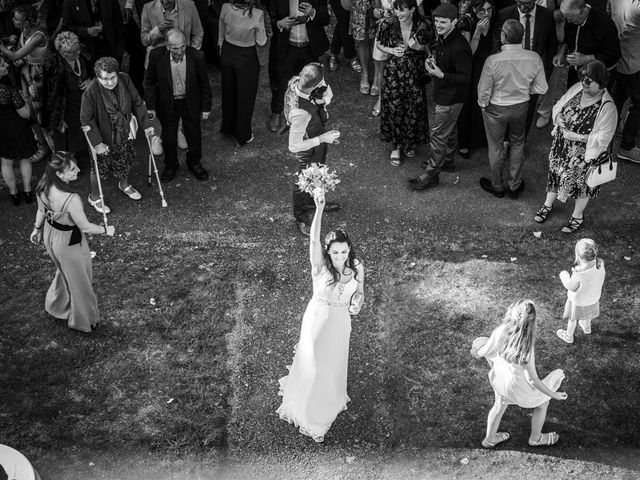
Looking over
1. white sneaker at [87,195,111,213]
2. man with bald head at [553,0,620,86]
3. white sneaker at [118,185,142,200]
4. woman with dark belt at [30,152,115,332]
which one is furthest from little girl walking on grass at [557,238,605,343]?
white sneaker at [87,195,111,213]

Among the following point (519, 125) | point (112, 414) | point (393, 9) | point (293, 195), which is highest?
point (393, 9)

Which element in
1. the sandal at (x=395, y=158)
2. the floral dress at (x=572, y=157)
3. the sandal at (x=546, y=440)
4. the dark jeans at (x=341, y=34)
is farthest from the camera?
the dark jeans at (x=341, y=34)

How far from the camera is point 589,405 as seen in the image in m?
6.88

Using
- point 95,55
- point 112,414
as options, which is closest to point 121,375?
point 112,414

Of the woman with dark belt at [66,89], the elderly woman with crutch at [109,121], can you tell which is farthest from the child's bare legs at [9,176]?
the elderly woman with crutch at [109,121]

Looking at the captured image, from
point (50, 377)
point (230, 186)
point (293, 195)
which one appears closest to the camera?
point (50, 377)

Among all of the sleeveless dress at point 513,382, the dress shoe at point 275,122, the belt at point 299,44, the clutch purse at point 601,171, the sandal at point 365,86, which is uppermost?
the belt at point 299,44

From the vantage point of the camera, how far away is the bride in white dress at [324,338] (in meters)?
6.24

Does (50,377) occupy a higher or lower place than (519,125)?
lower

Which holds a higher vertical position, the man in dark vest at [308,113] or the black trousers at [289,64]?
the man in dark vest at [308,113]

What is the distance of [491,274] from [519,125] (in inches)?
71.0

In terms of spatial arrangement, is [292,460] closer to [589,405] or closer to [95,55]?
[589,405]

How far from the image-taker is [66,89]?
930 centimetres

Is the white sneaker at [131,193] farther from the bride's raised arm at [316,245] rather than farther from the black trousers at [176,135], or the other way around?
the bride's raised arm at [316,245]
